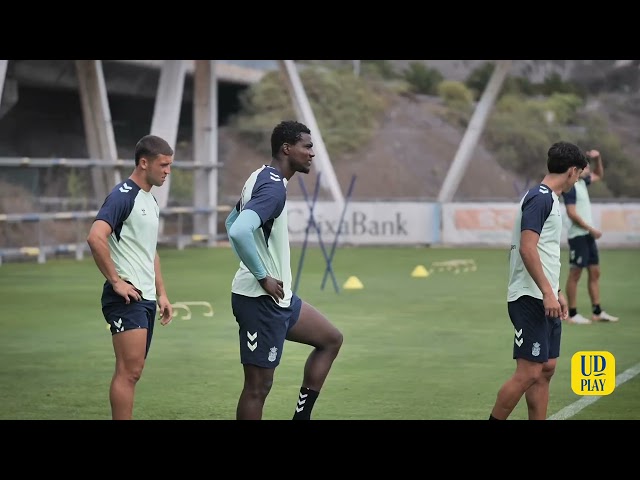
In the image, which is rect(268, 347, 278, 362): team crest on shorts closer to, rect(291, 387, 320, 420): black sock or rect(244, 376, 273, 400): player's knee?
rect(244, 376, 273, 400): player's knee

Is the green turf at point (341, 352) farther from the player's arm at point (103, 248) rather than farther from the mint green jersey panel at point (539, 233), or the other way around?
the player's arm at point (103, 248)

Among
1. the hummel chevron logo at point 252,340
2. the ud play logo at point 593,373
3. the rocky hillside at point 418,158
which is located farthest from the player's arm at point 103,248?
the rocky hillside at point 418,158

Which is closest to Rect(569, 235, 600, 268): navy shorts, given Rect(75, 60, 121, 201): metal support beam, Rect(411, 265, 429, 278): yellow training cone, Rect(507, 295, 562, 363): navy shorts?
Rect(507, 295, 562, 363): navy shorts

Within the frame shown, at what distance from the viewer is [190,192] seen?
45.1 metres

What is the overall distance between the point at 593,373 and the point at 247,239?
5.78m

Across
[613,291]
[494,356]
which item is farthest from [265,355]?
[613,291]

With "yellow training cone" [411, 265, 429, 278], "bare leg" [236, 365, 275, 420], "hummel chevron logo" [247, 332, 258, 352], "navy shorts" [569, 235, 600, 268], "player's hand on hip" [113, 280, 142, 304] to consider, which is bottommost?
"bare leg" [236, 365, 275, 420]

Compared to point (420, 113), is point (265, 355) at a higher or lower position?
lower

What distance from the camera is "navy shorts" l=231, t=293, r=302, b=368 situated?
25.6ft

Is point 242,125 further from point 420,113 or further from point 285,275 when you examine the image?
point 285,275

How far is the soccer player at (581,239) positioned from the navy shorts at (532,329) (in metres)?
7.48

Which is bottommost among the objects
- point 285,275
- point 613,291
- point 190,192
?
point 285,275

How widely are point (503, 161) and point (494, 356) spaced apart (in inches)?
1922

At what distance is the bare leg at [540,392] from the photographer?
27.7ft
